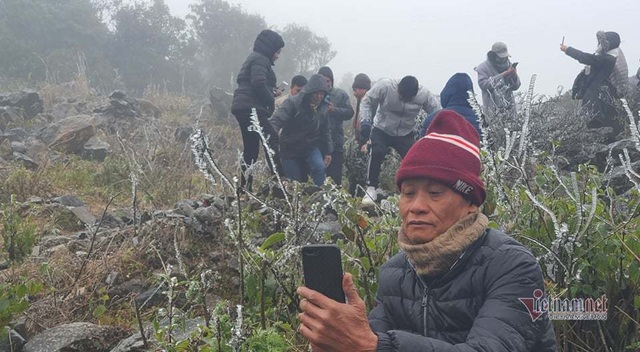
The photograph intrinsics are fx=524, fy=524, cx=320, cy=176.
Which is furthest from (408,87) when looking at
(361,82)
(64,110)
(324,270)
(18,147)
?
(64,110)

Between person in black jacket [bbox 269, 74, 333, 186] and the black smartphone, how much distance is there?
15.8 ft

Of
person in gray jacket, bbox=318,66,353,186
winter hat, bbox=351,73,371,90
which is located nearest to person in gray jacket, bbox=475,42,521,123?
winter hat, bbox=351,73,371,90

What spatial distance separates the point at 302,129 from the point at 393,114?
109 cm

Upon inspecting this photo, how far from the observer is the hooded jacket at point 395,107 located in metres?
6.14

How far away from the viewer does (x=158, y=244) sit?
388 cm

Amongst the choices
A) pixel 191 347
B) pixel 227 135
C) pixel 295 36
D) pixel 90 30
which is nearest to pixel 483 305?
pixel 191 347

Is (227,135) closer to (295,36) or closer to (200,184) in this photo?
(200,184)

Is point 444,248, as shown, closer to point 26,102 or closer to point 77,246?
point 77,246

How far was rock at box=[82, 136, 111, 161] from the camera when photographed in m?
9.18

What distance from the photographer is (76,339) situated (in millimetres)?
2576

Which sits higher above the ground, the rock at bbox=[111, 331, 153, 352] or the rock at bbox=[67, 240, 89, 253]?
the rock at bbox=[111, 331, 153, 352]

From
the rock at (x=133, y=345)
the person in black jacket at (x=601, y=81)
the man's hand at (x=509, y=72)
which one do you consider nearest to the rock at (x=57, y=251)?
the rock at (x=133, y=345)

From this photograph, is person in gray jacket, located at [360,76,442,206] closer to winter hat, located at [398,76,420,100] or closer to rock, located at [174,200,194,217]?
winter hat, located at [398,76,420,100]

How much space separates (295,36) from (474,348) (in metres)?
35.2
